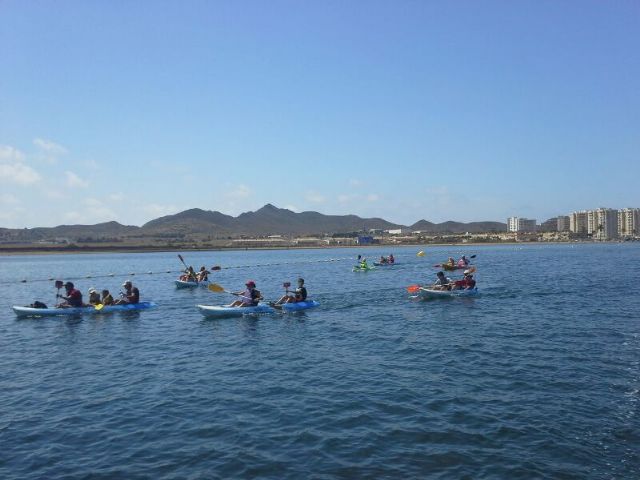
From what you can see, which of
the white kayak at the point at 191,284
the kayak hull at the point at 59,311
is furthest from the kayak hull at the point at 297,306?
the white kayak at the point at 191,284

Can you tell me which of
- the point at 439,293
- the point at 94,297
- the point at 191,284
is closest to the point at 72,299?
the point at 94,297

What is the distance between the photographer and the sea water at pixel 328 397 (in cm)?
1020

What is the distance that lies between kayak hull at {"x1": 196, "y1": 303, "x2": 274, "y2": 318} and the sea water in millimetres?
580

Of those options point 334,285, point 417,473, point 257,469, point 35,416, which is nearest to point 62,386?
point 35,416

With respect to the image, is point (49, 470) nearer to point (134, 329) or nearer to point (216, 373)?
point (216, 373)

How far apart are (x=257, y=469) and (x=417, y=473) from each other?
10.2ft

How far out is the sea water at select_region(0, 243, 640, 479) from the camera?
1020 centimetres

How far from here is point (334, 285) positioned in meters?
45.9

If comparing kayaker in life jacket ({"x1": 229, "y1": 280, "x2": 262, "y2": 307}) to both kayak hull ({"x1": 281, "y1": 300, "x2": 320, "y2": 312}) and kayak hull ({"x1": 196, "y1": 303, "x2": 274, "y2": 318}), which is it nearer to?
kayak hull ({"x1": 196, "y1": 303, "x2": 274, "y2": 318})

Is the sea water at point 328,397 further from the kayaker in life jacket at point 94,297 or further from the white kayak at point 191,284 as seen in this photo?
the white kayak at point 191,284

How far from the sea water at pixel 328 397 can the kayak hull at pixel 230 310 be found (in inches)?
22.8

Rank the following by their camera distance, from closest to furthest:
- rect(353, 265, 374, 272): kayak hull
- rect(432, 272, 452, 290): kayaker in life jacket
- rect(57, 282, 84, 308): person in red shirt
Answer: rect(57, 282, 84, 308): person in red shirt, rect(432, 272, 452, 290): kayaker in life jacket, rect(353, 265, 374, 272): kayak hull

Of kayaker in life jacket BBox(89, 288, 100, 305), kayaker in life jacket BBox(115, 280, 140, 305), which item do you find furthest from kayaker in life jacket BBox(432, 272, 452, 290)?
kayaker in life jacket BBox(89, 288, 100, 305)

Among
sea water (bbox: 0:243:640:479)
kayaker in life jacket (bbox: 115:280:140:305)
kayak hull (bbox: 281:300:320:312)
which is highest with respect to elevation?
kayaker in life jacket (bbox: 115:280:140:305)
